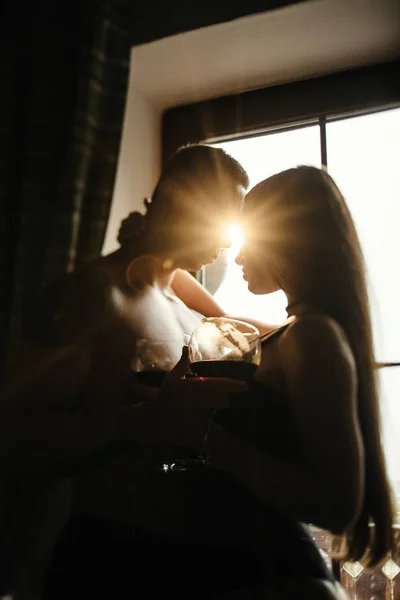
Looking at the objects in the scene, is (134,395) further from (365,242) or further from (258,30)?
(258,30)

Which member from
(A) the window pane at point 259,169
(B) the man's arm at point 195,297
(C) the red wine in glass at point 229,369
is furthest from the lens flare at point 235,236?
(C) the red wine in glass at point 229,369

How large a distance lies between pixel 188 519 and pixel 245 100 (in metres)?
0.86

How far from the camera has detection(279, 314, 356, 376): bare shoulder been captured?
2.58 feet

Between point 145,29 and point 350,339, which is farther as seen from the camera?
point 145,29

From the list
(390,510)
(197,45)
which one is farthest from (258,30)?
(390,510)

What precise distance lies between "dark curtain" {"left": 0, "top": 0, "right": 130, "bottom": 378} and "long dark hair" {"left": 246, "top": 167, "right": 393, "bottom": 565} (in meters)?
0.32

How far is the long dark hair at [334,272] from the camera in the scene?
31.9 inches

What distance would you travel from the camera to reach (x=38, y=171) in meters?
1.05

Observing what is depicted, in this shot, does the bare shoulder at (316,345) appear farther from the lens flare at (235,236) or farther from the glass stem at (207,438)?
the lens flare at (235,236)

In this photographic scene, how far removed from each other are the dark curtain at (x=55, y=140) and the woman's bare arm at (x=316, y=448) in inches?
16.8

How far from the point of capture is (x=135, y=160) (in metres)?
1.14

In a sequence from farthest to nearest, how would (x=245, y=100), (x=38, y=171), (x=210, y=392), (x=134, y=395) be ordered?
(x=245, y=100), (x=38, y=171), (x=134, y=395), (x=210, y=392)

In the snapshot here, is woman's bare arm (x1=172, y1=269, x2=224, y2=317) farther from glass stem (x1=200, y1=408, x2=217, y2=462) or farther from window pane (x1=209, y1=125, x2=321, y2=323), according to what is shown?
glass stem (x1=200, y1=408, x2=217, y2=462)

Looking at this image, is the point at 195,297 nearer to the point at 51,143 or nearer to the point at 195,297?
the point at 195,297
